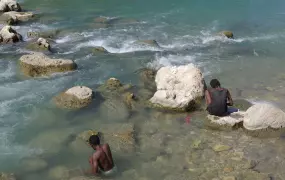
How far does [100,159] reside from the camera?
10.8 m

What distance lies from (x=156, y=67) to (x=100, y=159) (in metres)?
9.11

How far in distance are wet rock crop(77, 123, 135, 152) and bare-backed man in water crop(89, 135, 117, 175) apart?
1366 mm

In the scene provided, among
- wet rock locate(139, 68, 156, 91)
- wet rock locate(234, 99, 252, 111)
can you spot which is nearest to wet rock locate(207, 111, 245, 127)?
wet rock locate(234, 99, 252, 111)

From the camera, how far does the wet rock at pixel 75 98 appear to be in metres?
15.0

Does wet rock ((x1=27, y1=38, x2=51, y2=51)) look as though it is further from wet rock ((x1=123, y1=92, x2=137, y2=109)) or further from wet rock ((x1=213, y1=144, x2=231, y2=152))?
wet rock ((x1=213, y1=144, x2=231, y2=152))

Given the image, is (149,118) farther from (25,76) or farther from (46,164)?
(25,76)

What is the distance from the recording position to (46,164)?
1183 cm

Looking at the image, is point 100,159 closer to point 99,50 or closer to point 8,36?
point 99,50

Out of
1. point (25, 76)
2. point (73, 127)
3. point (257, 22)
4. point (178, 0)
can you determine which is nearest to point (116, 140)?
point (73, 127)

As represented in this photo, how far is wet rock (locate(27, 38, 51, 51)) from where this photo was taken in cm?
2080

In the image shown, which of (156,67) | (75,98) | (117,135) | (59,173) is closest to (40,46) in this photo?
(156,67)

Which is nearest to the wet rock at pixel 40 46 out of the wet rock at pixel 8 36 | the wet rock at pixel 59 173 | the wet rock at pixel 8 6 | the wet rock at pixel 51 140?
the wet rock at pixel 8 36

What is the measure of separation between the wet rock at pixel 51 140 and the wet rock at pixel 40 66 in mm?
4707

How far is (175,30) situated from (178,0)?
863cm
